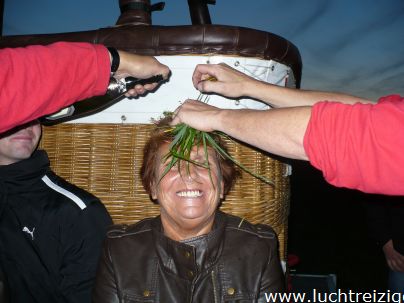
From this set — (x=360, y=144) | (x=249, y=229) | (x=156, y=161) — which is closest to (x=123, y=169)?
(x=156, y=161)

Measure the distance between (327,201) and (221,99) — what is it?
42.1 ft

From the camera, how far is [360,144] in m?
1.07

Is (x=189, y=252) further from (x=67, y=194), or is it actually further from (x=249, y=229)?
(x=67, y=194)

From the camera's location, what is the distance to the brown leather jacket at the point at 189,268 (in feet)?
6.22

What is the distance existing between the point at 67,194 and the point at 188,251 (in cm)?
90

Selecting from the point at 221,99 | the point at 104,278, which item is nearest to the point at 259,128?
the point at 221,99

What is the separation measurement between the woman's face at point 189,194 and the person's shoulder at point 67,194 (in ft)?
1.59

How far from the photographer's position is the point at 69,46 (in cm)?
142

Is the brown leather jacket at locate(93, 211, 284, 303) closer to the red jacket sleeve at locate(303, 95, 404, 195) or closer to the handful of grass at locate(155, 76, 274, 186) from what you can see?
the handful of grass at locate(155, 76, 274, 186)

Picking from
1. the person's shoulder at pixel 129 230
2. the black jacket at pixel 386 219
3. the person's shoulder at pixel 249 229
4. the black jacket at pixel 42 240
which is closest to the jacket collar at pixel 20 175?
the black jacket at pixel 42 240

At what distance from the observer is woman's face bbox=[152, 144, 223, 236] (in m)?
1.98

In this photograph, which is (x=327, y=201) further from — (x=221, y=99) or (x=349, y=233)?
(x=221, y=99)

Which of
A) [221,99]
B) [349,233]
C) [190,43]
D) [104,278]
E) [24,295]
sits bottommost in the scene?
[349,233]

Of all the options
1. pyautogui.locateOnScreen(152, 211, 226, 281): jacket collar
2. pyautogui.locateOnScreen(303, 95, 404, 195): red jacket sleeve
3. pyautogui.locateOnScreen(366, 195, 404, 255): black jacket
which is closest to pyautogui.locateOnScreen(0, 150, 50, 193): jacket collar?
pyautogui.locateOnScreen(152, 211, 226, 281): jacket collar
